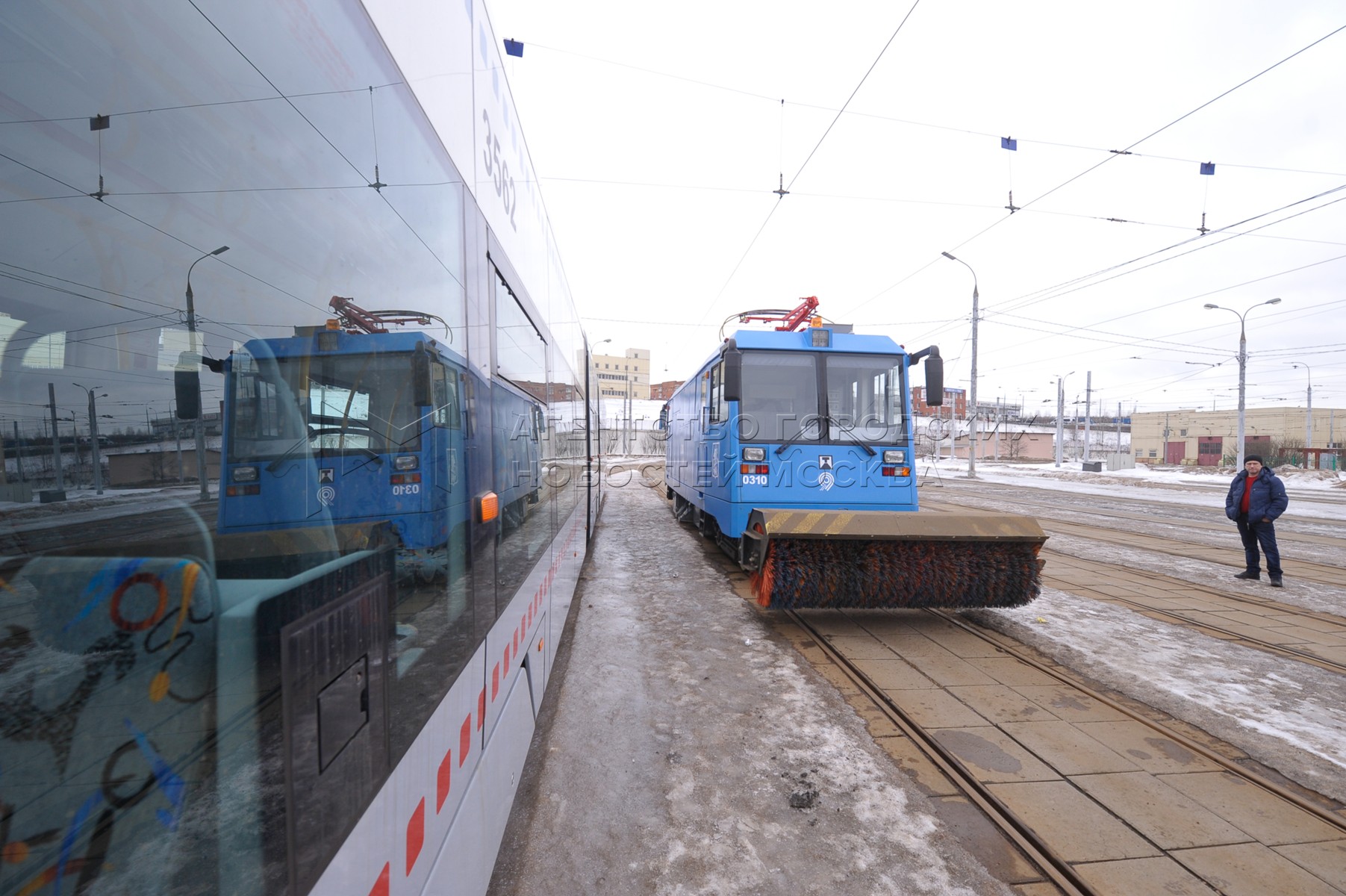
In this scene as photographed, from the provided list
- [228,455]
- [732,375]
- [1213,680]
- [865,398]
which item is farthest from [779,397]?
[228,455]

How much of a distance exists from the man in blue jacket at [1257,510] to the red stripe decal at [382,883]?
9163 millimetres

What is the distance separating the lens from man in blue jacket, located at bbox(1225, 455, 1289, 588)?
23.6 ft

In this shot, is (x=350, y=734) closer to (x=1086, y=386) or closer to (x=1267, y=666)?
(x=1267, y=666)

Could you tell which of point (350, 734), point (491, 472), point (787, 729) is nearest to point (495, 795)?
point (491, 472)

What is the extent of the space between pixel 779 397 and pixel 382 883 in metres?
5.92

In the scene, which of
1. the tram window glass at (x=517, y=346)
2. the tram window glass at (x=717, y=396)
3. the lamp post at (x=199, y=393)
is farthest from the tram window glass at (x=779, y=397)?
the lamp post at (x=199, y=393)

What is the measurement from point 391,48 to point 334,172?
1.47 ft

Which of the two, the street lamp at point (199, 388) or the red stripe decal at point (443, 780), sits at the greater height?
the street lamp at point (199, 388)

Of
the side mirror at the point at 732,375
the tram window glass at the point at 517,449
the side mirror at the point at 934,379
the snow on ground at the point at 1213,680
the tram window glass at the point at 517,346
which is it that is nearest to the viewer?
the tram window glass at the point at 517,449

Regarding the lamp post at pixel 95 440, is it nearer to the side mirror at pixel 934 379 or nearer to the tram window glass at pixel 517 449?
the tram window glass at pixel 517 449

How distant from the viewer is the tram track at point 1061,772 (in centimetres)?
262

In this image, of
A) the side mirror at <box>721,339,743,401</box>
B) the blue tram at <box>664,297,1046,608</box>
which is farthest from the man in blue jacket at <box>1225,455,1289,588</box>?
the side mirror at <box>721,339,743,401</box>

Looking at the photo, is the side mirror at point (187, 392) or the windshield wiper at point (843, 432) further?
the windshield wiper at point (843, 432)

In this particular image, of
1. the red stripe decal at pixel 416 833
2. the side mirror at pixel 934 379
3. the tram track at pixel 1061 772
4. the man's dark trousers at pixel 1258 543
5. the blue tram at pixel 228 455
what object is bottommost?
the tram track at pixel 1061 772
